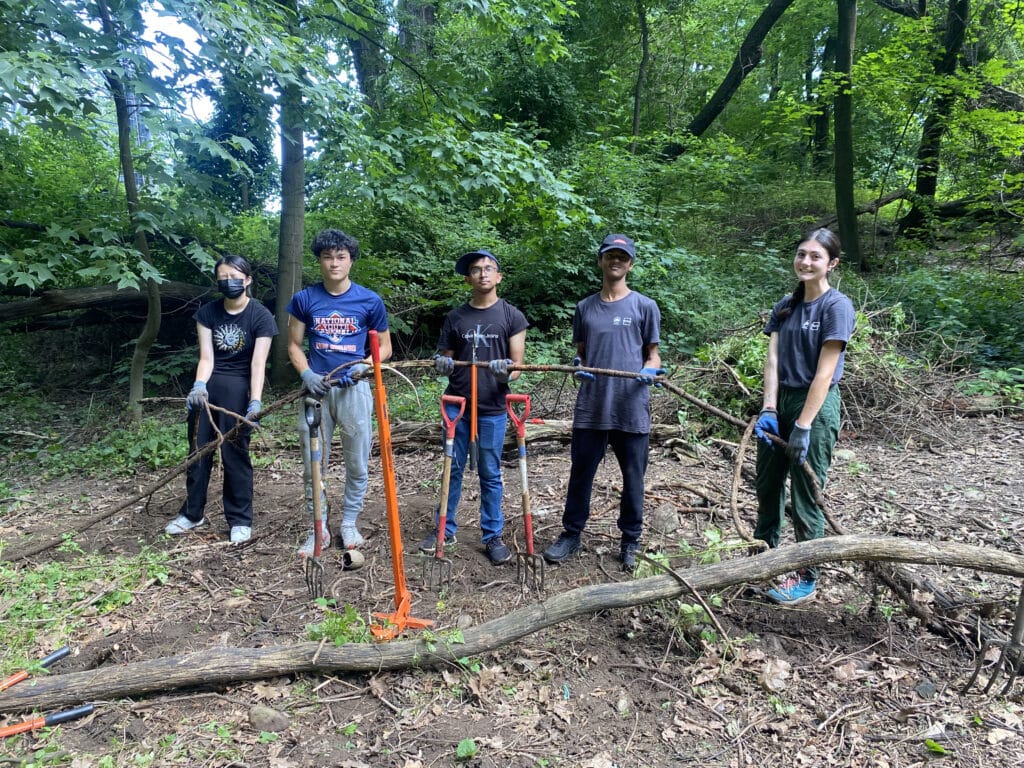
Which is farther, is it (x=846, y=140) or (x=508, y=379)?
(x=846, y=140)

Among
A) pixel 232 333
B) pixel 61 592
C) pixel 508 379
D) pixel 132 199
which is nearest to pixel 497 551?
pixel 508 379

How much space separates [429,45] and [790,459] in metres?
7.51

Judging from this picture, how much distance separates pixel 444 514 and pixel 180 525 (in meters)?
2.35

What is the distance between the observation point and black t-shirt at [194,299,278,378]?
3.96m

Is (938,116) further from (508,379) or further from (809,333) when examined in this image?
(508,379)

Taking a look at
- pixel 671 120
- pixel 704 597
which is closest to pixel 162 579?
pixel 704 597

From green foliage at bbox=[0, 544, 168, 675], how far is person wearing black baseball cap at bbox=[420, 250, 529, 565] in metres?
2.00

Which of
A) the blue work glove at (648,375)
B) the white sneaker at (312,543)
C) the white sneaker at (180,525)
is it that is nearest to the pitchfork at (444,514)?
the white sneaker at (312,543)

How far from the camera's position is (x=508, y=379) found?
3.36 m

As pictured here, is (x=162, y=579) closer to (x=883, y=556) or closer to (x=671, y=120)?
(x=883, y=556)

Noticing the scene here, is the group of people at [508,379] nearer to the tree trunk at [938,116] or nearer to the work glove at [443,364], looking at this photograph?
the work glove at [443,364]

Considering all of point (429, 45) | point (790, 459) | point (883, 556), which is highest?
point (429, 45)

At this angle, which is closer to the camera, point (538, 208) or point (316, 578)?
point (316, 578)

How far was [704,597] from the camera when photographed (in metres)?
2.86
